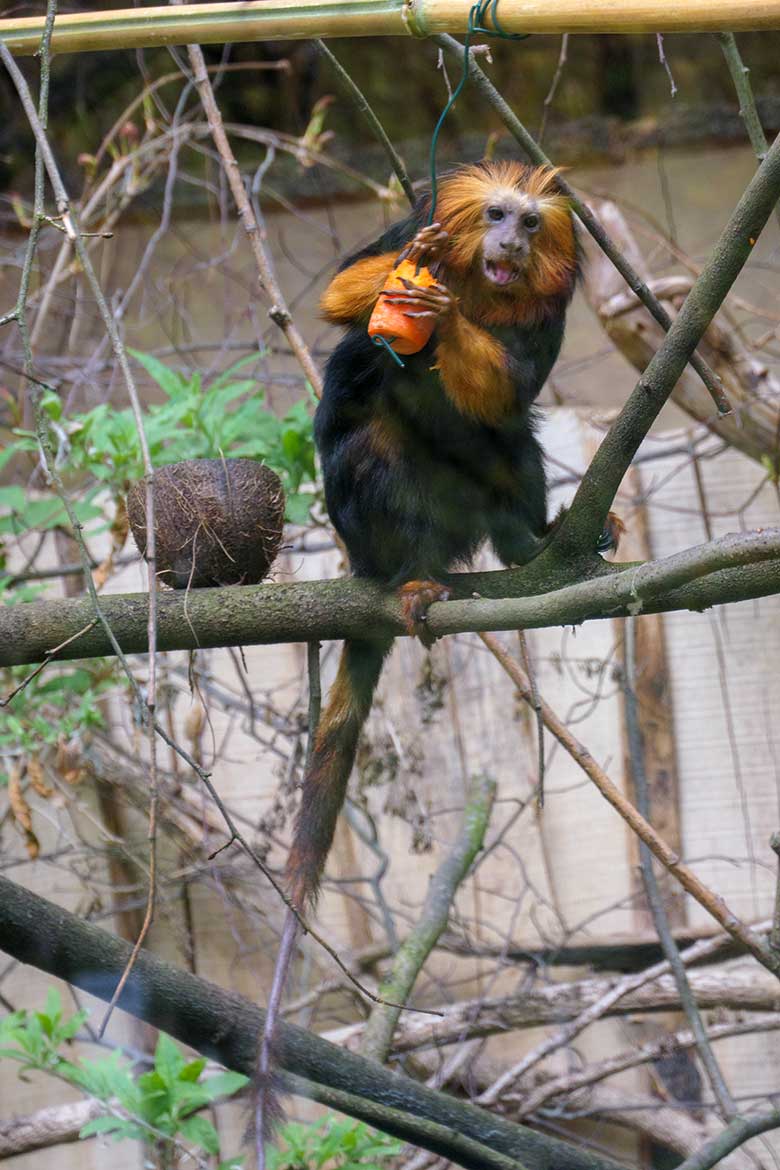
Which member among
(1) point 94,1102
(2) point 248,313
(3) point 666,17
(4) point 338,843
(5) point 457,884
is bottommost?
(1) point 94,1102

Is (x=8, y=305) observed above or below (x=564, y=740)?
above

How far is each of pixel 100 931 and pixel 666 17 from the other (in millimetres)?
1557

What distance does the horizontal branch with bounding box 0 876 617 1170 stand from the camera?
1.87 metres

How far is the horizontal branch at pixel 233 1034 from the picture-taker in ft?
6.14

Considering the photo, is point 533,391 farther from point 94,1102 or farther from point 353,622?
point 94,1102

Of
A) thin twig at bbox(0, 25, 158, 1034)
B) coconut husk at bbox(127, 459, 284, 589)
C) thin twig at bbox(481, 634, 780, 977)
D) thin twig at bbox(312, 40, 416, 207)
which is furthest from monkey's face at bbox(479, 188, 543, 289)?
thin twig at bbox(0, 25, 158, 1034)

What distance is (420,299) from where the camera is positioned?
1.84m

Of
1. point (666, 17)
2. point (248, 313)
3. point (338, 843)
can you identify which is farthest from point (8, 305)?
point (666, 17)

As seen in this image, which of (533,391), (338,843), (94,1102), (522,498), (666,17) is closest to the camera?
(666,17)

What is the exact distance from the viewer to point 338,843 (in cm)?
331

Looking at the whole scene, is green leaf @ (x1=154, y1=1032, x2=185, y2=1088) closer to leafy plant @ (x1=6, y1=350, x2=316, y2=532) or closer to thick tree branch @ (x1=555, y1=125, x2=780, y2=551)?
leafy plant @ (x1=6, y1=350, x2=316, y2=532)

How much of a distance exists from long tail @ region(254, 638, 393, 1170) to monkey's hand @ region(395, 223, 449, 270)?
69cm

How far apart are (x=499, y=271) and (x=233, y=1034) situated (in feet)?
4.54

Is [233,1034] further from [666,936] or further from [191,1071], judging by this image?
[666,936]
